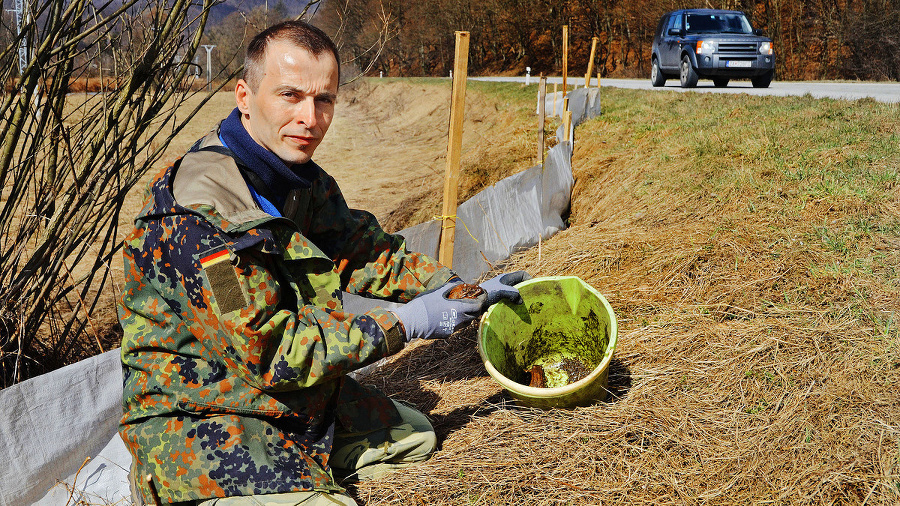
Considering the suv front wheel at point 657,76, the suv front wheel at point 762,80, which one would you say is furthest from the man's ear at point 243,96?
the suv front wheel at point 657,76

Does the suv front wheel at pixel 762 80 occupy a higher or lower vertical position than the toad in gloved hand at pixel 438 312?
lower

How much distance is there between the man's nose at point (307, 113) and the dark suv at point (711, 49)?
11.0 metres

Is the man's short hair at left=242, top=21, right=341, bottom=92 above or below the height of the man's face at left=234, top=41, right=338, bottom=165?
above

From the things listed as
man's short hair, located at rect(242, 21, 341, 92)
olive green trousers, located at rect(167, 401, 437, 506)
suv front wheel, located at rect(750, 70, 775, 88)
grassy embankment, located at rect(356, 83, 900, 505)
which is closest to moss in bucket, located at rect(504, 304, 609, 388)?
grassy embankment, located at rect(356, 83, 900, 505)

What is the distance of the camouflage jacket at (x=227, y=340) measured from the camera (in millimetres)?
1800

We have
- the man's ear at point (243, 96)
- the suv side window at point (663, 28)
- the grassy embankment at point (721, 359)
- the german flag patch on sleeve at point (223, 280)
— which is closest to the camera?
the german flag patch on sleeve at point (223, 280)

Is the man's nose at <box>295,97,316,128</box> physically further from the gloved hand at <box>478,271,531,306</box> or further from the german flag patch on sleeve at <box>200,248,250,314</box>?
the gloved hand at <box>478,271,531,306</box>

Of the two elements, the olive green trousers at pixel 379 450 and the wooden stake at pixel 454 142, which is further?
the wooden stake at pixel 454 142

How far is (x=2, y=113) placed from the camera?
2664mm

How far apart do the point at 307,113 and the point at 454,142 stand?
142cm

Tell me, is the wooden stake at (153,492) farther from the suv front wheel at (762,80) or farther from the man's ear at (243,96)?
the suv front wheel at (762,80)

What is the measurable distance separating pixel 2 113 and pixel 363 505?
2.07 metres

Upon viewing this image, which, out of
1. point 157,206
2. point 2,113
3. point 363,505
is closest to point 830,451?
point 363,505

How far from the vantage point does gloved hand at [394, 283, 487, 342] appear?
2.15 meters
